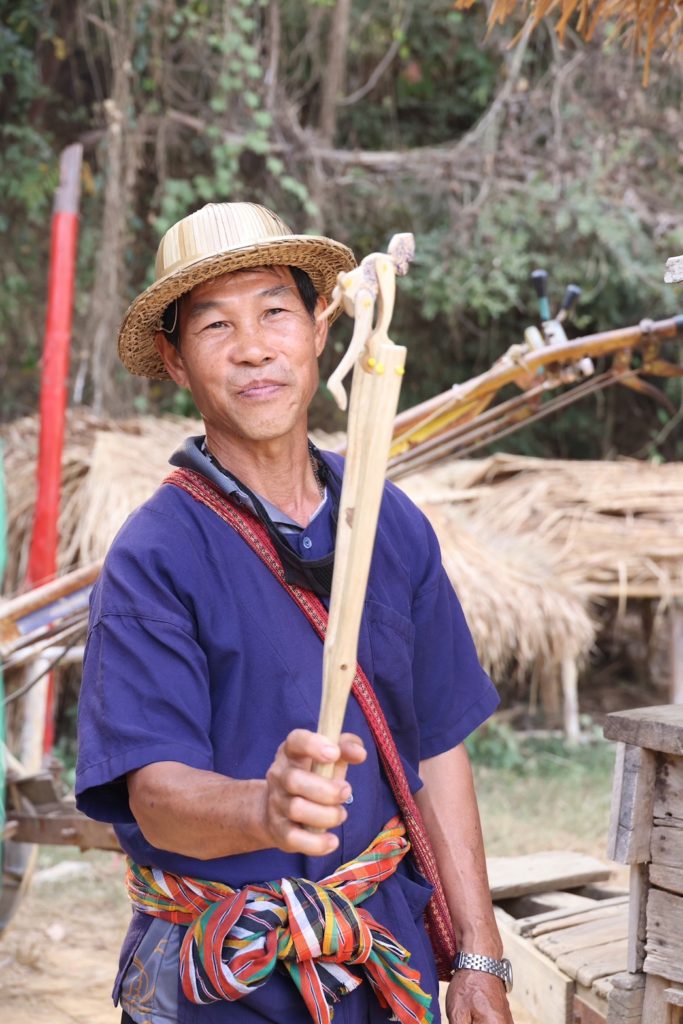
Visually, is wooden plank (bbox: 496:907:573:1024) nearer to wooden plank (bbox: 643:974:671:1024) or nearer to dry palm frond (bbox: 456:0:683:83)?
wooden plank (bbox: 643:974:671:1024)

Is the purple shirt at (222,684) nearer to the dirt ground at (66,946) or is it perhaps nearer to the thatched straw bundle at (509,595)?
the dirt ground at (66,946)

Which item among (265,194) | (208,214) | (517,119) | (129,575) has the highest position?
(517,119)

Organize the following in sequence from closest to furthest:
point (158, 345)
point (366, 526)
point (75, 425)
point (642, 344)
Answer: point (366, 526) → point (158, 345) → point (642, 344) → point (75, 425)

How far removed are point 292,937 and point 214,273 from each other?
914mm

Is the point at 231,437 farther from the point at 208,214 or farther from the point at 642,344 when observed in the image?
the point at 642,344

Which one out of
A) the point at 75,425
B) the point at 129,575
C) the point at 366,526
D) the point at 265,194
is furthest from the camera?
the point at 265,194

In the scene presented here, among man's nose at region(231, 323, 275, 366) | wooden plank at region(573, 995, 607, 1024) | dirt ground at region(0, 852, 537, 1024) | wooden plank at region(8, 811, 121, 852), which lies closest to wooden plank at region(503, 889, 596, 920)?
dirt ground at region(0, 852, 537, 1024)

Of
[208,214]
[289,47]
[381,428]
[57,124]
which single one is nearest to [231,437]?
[208,214]

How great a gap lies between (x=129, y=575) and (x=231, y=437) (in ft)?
0.98

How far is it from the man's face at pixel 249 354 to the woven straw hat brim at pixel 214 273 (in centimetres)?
3

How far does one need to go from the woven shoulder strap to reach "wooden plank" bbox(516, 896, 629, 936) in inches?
58.0

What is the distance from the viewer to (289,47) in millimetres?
8617

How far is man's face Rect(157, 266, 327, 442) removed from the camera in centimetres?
164

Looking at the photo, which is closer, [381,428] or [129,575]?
[381,428]
